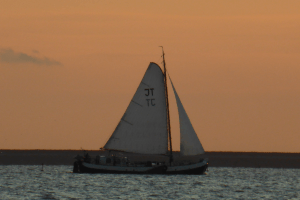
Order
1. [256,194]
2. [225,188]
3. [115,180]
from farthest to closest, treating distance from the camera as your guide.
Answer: [115,180] → [225,188] → [256,194]

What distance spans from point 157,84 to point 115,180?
659 inches

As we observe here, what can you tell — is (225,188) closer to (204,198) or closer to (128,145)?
(204,198)

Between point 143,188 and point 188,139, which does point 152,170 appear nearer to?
point 188,139

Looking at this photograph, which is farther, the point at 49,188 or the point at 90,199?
the point at 49,188

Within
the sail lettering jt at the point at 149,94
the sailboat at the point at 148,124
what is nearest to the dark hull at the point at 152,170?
the sailboat at the point at 148,124

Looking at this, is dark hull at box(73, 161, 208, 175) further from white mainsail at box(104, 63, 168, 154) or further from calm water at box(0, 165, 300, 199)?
white mainsail at box(104, 63, 168, 154)

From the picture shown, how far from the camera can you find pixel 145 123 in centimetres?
10875

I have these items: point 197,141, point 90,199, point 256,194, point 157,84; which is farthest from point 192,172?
point 90,199

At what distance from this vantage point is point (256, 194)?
84.9 meters

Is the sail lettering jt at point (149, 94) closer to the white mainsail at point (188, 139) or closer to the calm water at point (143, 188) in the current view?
the white mainsail at point (188, 139)

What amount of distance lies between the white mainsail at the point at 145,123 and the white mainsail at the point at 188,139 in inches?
151

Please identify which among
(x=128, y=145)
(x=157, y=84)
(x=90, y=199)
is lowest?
(x=90, y=199)

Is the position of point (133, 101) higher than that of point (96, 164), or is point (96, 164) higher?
point (133, 101)

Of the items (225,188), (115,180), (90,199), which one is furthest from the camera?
(115,180)
